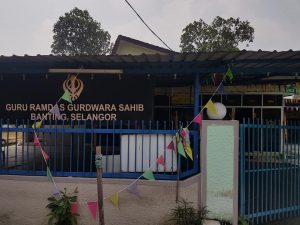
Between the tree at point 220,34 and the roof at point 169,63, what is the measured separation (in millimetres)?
25128

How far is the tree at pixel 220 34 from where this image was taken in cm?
3117

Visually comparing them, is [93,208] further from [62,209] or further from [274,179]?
[274,179]

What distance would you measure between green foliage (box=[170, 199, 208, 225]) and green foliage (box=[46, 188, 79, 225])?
70.2 inches

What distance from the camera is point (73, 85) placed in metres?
6.16

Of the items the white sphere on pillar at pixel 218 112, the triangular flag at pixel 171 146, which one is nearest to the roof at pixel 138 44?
the white sphere on pillar at pixel 218 112

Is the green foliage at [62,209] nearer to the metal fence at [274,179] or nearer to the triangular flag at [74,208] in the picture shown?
the triangular flag at [74,208]

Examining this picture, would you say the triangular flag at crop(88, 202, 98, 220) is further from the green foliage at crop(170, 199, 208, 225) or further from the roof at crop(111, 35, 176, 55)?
the roof at crop(111, 35, 176, 55)

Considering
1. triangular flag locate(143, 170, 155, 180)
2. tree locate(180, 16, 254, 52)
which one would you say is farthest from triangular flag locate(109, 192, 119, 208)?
tree locate(180, 16, 254, 52)

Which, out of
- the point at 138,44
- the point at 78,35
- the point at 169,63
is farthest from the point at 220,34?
the point at 169,63

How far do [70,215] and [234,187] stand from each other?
2.93 meters

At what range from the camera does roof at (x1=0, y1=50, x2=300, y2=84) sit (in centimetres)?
526

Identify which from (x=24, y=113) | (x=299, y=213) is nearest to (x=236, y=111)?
(x=299, y=213)

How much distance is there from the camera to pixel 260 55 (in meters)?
5.17

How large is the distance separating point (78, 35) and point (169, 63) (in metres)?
42.7
